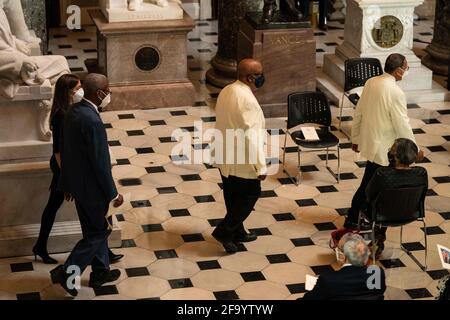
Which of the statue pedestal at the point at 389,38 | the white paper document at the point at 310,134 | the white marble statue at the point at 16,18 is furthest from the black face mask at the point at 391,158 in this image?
the statue pedestal at the point at 389,38

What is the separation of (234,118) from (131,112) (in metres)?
4.28

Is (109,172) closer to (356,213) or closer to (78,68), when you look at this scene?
(356,213)

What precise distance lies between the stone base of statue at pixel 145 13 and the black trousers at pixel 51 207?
421 centimetres

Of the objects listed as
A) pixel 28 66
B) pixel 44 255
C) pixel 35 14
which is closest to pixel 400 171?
pixel 44 255

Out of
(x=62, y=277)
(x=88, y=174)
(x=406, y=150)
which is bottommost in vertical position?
(x=62, y=277)

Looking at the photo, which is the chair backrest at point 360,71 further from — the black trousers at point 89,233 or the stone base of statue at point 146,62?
the black trousers at point 89,233

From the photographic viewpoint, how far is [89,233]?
8312 millimetres

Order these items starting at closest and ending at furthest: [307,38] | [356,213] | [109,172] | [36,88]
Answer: [109,172] → [36,88] → [356,213] → [307,38]

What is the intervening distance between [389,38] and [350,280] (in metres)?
7.04

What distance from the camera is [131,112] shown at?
1273 centimetres

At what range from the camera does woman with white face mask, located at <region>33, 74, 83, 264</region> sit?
8.34 m

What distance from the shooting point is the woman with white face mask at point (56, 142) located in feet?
27.3

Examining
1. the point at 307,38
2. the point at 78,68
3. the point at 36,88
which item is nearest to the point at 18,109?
the point at 36,88

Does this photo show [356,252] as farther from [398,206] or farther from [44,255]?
[44,255]
